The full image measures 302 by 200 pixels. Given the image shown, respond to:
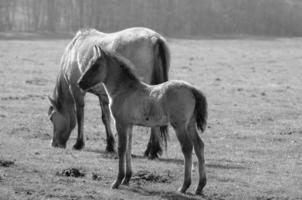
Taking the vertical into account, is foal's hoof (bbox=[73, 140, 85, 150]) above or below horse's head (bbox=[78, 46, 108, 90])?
below

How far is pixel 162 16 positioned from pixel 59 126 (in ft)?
179

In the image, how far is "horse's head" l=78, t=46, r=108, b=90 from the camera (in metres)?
9.75

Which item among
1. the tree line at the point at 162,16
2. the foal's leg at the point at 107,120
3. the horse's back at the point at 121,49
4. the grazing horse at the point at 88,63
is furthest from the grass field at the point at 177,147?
the tree line at the point at 162,16

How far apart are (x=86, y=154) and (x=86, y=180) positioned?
2.64 metres

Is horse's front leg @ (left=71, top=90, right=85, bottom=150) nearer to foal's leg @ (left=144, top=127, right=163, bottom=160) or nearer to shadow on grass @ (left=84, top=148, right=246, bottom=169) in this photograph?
shadow on grass @ (left=84, top=148, right=246, bottom=169)

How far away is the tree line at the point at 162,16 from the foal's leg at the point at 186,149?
52.6m

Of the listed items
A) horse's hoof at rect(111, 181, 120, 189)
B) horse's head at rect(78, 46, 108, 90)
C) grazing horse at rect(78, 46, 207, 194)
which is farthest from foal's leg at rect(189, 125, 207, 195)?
horse's head at rect(78, 46, 108, 90)

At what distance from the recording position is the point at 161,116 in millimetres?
9242

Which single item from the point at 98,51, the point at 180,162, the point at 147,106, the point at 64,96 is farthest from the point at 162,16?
the point at 147,106

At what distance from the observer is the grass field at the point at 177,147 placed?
9510mm

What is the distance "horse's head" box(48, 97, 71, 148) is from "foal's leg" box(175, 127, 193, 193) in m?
5.14

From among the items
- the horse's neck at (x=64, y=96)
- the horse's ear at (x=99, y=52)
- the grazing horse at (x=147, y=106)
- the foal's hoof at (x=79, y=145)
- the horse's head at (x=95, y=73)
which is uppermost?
the horse's ear at (x=99, y=52)

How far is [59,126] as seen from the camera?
46.4ft

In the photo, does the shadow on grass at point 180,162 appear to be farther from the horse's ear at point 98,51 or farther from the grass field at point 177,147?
the horse's ear at point 98,51
